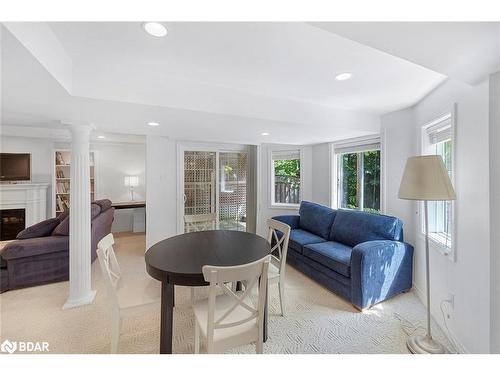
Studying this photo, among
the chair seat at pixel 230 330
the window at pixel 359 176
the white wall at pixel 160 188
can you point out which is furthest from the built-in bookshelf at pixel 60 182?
the window at pixel 359 176

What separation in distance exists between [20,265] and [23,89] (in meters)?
2.32

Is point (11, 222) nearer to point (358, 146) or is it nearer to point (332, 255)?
point (332, 255)

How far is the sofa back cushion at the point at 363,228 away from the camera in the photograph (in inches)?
102

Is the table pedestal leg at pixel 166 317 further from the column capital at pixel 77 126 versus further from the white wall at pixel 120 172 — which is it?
the white wall at pixel 120 172

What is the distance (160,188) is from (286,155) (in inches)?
106

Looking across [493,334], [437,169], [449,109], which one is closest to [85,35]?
[437,169]

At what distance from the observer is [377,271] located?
2.26 meters

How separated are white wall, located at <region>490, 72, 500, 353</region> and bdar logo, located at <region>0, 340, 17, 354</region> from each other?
3.46 metres

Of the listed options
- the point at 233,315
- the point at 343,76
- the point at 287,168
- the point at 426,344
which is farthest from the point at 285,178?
the point at 233,315

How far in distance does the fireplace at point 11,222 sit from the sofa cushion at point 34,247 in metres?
2.08

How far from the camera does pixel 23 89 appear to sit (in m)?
1.58

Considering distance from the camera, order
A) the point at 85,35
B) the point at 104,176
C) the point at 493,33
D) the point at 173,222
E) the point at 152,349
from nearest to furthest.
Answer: the point at 493,33 < the point at 85,35 < the point at 152,349 < the point at 173,222 < the point at 104,176

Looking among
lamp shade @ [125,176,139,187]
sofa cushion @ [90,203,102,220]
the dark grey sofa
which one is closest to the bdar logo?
the dark grey sofa
